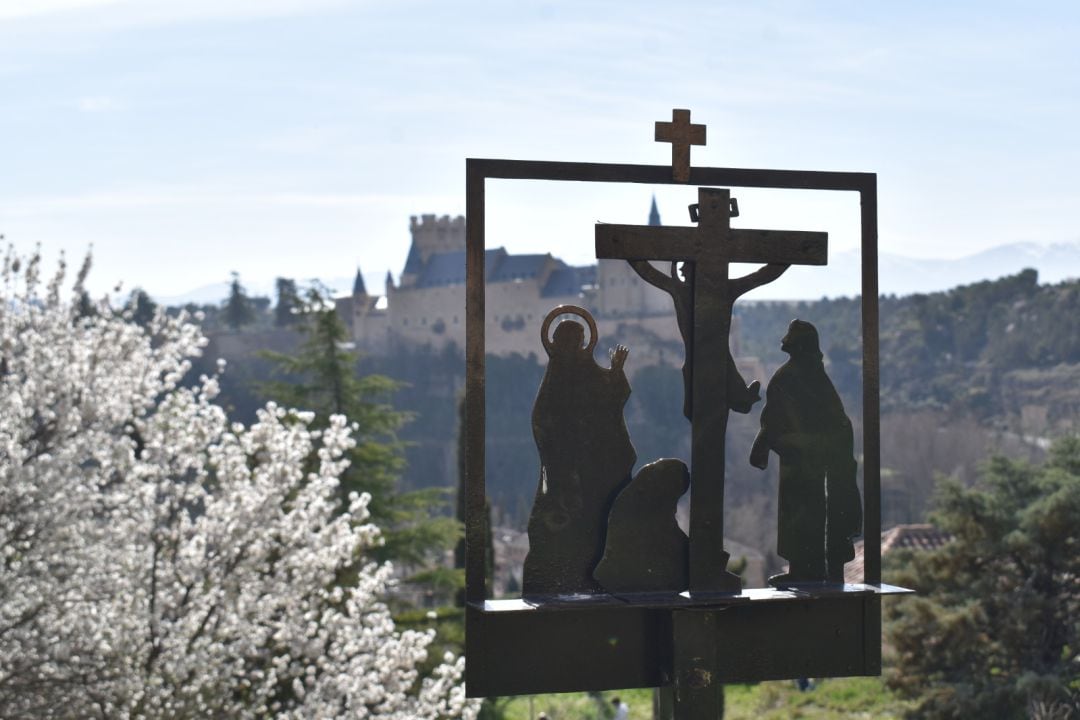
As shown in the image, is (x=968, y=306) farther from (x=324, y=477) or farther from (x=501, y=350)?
(x=324, y=477)

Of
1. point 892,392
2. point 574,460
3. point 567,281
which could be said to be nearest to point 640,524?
point 574,460

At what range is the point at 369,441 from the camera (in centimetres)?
1959

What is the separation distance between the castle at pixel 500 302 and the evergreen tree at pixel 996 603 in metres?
47.4

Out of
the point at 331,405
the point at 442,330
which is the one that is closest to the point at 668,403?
the point at 442,330

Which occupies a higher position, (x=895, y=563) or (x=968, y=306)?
(x=968, y=306)

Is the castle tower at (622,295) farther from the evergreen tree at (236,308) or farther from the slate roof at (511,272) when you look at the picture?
the evergreen tree at (236,308)

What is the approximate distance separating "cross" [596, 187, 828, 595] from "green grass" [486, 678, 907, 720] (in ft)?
44.6

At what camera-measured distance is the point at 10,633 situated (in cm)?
803

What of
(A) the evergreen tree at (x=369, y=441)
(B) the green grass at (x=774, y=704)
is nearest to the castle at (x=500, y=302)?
(A) the evergreen tree at (x=369, y=441)

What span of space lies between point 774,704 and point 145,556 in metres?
10.6

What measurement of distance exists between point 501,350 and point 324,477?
176ft

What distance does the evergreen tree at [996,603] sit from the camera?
46.2ft

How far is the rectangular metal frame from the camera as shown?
2711 mm

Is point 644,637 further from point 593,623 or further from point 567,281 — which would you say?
point 567,281
